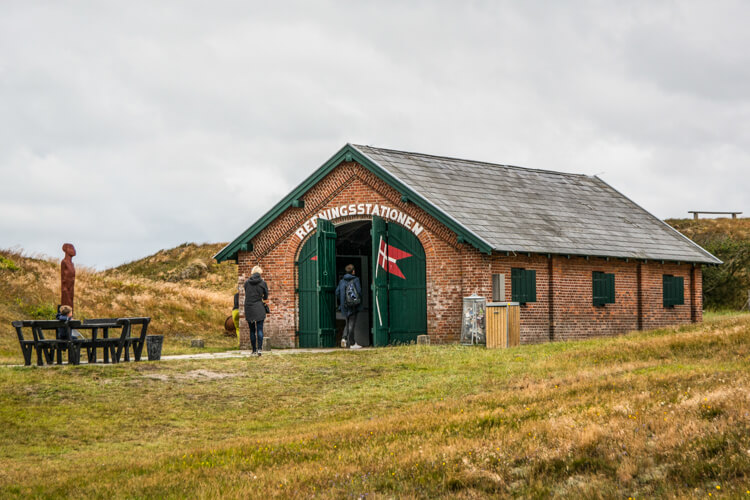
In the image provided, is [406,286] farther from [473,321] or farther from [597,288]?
[597,288]

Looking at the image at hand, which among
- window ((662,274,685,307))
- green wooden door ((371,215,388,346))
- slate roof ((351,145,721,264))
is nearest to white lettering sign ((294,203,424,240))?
green wooden door ((371,215,388,346))

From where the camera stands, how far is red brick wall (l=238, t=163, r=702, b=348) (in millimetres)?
22016

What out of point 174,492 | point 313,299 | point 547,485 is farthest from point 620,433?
point 313,299

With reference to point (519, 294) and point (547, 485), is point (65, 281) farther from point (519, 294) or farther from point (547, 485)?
point (547, 485)

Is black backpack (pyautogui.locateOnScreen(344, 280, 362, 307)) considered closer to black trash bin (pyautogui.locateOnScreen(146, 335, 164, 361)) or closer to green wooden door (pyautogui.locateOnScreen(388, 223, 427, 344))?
green wooden door (pyautogui.locateOnScreen(388, 223, 427, 344))

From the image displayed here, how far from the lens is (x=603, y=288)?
2558cm

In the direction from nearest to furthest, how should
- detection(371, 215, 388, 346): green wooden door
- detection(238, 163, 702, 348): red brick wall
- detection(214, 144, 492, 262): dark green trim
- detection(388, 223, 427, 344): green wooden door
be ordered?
detection(214, 144, 492, 262): dark green trim
detection(238, 163, 702, 348): red brick wall
detection(388, 223, 427, 344): green wooden door
detection(371, 215, 388, 346): green wooden door

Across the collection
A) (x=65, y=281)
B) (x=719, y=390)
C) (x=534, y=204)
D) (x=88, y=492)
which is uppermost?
(x=534, y=204)

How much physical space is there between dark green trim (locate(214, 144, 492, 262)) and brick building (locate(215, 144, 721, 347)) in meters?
0.04

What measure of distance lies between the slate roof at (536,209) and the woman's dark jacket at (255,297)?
4859 millimetres

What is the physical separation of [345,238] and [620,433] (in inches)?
699

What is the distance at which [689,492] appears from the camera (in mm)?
6910

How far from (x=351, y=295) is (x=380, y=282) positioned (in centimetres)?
129

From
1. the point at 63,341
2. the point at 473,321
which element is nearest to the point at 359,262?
the point at 473,321
